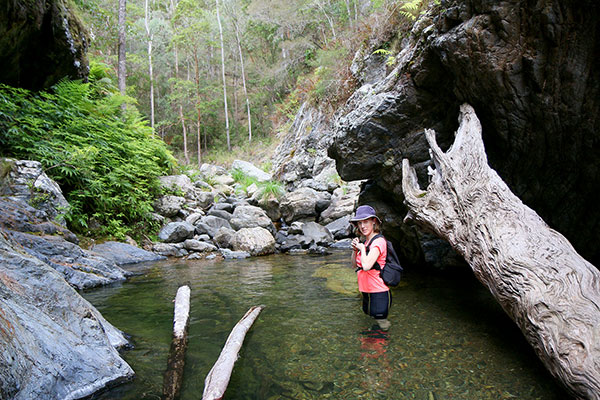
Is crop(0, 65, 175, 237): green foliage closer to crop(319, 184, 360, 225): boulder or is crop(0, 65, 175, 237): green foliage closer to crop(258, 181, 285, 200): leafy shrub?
crop(258, 181, 285, 200): leafy shrub

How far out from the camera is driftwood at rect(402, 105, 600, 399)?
6.36 ft

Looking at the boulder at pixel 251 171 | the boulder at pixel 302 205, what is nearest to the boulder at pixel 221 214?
the boulder at pixel 302 205

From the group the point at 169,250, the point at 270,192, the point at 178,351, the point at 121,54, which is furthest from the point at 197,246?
the point at 121,54

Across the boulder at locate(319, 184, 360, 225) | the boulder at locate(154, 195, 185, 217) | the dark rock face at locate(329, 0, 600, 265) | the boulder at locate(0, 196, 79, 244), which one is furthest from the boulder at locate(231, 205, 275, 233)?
the dark rock face at locate(329, 0, 600, 265)

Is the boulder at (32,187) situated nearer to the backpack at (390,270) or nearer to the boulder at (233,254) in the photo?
the boulder at (233,254)

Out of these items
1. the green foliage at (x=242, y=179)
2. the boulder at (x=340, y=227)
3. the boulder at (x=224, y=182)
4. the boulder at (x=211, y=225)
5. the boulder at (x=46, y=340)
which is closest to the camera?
the boulder at (x=46, y=340)

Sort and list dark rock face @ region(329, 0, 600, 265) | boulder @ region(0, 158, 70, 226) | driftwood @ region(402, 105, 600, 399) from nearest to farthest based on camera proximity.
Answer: driftwood @ region(402, 105, 600, 399) < dark rock face @ region(329, 0, 600, 265) < boulder @ region(0, 158, 70, 226)

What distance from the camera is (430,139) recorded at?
4535mm

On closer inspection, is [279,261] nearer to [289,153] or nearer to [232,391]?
[232,391]

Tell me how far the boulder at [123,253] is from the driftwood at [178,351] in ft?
14.8

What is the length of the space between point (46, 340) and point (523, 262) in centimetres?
350

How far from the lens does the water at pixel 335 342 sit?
8.13 feet

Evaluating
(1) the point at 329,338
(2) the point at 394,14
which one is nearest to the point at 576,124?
(1) the point at 329,338

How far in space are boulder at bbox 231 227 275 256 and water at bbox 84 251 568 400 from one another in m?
3.32
